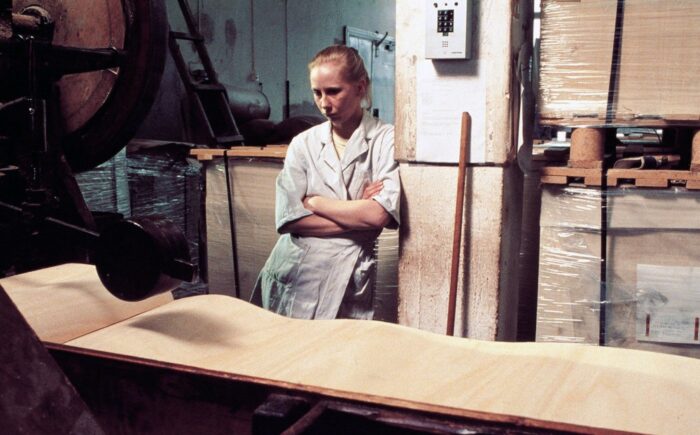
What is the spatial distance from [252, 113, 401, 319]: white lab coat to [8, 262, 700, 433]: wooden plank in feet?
4.49

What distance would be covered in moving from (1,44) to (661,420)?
2131 mm

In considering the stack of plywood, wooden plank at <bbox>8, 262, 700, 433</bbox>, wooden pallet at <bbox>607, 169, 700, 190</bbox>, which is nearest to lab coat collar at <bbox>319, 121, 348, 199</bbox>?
the stack of plywood

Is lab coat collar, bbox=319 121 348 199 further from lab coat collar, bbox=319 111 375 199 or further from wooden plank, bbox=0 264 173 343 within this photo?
wooden plank, bbox=0 264 173 343

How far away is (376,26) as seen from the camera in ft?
36.6

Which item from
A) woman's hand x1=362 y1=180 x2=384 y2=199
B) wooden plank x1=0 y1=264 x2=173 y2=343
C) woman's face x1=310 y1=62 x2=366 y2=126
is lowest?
wooden plank x1=0 y1=264 x2=173 y2=343

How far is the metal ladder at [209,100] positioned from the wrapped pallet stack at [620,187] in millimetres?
3078

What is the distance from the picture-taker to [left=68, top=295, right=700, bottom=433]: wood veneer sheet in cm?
108

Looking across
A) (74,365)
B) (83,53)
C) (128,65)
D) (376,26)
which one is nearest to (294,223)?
(128,65)

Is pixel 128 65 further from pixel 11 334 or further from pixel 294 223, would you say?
pixel 11 334

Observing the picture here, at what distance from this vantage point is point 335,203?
9.86 ft

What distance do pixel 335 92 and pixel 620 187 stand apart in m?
1.36

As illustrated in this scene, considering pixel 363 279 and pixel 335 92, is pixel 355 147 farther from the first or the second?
pixel 363 279

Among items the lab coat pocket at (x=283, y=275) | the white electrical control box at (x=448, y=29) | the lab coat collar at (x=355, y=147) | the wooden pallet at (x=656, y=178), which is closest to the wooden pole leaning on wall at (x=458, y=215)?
Answer: the white electrical control box at (x=448, y=29)

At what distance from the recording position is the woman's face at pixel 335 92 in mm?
2986
